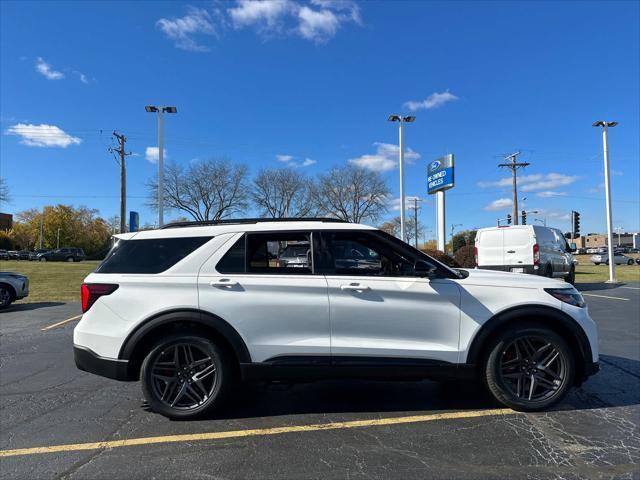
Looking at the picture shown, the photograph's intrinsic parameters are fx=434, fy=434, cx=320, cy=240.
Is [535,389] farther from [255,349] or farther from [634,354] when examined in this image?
[634,354]

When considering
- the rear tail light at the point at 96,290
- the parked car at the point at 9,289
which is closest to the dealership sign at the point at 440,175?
the parked car at the point at 9,289

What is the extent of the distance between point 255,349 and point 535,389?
2584 millimetres

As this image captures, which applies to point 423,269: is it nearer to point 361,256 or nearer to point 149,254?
point 361,256

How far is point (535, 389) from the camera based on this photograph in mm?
3986

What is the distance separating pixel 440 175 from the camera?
28562 mm

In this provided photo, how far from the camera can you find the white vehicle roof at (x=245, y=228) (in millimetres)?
4086

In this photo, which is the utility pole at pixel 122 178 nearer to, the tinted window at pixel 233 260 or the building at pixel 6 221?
the tinted window at pixel 233 260

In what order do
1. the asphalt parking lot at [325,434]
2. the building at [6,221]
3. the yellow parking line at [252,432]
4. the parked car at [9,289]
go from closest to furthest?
the asphalt parking lot at [325,434] → the yellow parking line at [252,432] → the parked car at [9,289] → the building at [6,221]

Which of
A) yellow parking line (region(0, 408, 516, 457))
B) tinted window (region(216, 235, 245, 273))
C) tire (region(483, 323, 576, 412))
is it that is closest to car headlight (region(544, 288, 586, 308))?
tire (region(483, 323, 576, 412))

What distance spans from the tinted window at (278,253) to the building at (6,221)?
10948 centimetres

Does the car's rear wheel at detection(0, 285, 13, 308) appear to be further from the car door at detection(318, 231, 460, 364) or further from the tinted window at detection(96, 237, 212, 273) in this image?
the car door at detection(318, 231, 460, 364)

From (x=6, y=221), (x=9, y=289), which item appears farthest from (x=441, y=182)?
(x=6, y=221)

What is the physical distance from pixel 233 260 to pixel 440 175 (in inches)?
1042

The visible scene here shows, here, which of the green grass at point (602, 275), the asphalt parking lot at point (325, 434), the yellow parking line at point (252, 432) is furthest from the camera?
the green grass at point (602, 275)
